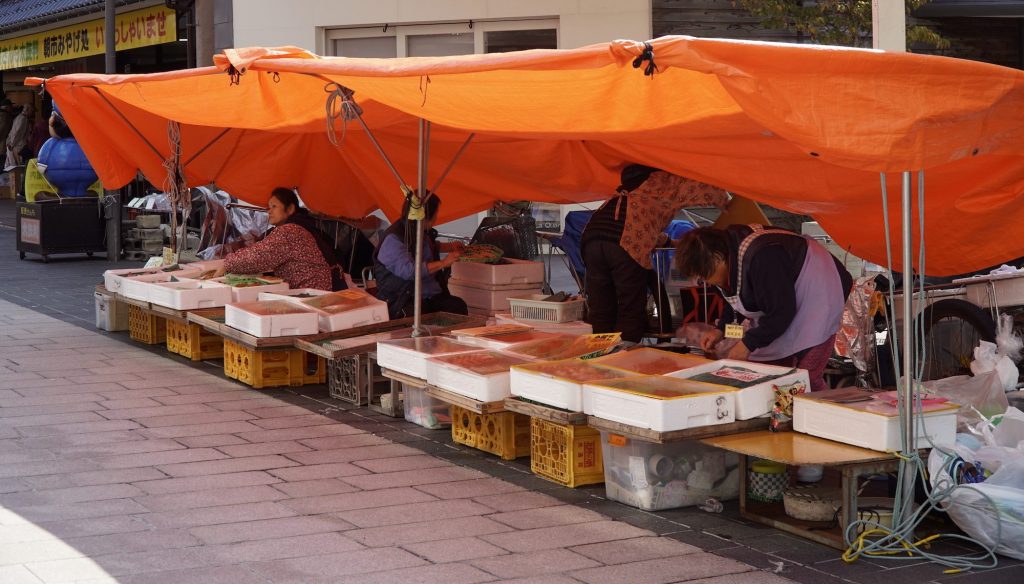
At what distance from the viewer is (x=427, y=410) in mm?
7414

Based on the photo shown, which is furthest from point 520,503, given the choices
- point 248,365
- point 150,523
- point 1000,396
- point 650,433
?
point 248,365

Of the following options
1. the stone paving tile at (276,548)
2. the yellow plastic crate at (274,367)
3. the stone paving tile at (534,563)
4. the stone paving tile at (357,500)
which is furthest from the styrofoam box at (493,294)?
the stone paving tile at (534,563)

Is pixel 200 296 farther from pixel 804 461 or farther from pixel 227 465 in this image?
pixel 804 461

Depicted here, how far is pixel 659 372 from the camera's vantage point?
239 inches

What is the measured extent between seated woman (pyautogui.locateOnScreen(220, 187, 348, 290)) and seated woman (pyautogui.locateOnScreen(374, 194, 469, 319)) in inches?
30.0

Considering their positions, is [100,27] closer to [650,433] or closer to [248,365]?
[248,365]

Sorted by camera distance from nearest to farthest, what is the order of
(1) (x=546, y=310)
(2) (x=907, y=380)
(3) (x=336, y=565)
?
(3) (x=336, y=565) → (2) (x=907, y=380) → (1) (x=546, y=310)

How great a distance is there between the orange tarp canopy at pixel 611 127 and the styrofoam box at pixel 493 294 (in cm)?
74

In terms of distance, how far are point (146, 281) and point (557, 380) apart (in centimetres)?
510

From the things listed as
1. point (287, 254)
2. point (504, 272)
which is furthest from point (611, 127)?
point (287, 254)

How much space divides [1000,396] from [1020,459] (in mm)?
1252

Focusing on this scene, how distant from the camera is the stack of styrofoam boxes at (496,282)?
9.76 metres

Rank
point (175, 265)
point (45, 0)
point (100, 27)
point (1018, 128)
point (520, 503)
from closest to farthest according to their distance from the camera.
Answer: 1. point (1018, 128)
2. point (520, 503)
3. point (175, 265)
4. point (100, 27)
5. point (45, 0)

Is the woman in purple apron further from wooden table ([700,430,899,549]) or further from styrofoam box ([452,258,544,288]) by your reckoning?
styrofoam box ([452,258,544,288])
